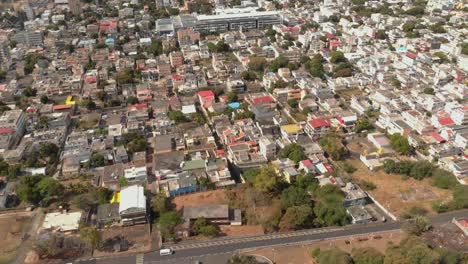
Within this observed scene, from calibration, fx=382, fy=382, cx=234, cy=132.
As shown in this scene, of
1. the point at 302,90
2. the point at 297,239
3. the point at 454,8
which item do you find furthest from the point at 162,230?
the point at 454,8

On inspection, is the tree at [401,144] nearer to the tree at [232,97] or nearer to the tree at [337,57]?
the tree at [232,97]

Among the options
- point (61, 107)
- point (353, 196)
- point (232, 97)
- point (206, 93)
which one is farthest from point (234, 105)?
point (61, 107)

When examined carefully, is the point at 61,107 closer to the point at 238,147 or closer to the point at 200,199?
the point at 238,147

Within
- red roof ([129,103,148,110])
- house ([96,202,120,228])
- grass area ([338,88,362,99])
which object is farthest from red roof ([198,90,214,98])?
house ([96,202,120,228])

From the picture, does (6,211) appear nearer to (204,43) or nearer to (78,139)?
(78,139)

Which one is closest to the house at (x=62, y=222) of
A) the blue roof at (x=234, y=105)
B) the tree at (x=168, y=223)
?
the tree at (x=168, y=223)

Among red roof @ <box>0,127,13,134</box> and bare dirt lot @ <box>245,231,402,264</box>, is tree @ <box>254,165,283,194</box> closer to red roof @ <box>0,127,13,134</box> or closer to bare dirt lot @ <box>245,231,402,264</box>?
bare dirt lot @ <box>245,231,402,264</box>
